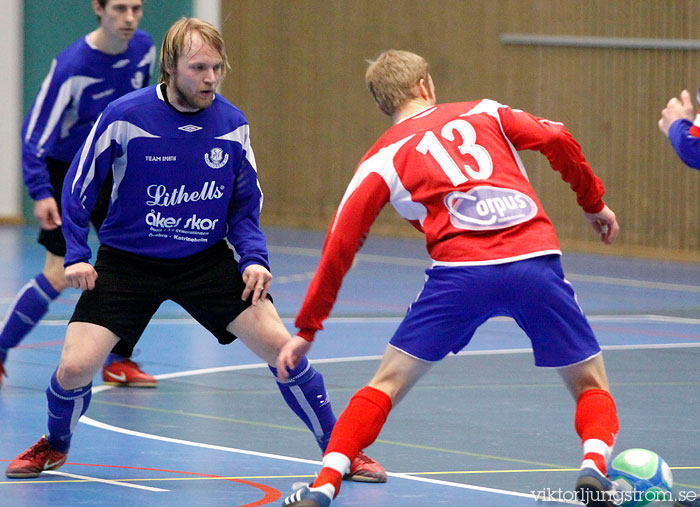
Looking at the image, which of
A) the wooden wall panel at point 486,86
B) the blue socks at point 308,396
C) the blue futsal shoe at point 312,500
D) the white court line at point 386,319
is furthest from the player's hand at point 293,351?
the wooden wall panel at point 486,86

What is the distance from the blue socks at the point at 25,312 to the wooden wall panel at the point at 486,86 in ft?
29.5

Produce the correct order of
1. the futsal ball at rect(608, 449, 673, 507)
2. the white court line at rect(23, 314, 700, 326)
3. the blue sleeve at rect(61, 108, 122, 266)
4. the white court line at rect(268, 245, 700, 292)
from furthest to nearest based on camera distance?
1. the white court line at rect(268, 245, 700, 292)
2. the white court line at rect(23, 314, 700, 326)
3. the blue sleeve at rect(61, 108, 122, 266)
4. the futsal ball at rect(608, 449, 673, 507)

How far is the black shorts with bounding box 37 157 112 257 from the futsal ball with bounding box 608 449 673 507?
130 inches

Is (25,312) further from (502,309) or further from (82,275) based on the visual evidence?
(502,309)

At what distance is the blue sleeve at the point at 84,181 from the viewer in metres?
5.05

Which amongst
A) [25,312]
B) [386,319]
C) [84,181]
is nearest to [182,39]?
[84,181]

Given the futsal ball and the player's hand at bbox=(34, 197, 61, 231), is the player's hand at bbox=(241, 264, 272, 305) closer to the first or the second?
the futsal ball

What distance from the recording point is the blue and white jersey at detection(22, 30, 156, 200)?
7117mm

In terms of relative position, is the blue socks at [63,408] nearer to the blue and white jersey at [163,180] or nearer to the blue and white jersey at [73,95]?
the blue and white jersey at [163,180]

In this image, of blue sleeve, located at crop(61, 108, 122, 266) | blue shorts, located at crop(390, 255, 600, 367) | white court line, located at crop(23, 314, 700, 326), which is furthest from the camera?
white court line, located at crop(23, 314, 700, 326)

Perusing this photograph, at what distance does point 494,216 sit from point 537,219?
179 millimetres

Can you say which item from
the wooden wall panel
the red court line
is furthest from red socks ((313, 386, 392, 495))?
the wooden wall panel

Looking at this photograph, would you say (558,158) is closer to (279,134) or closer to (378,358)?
(378,358)

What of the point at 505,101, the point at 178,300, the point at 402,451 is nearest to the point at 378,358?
the point at 402,451
